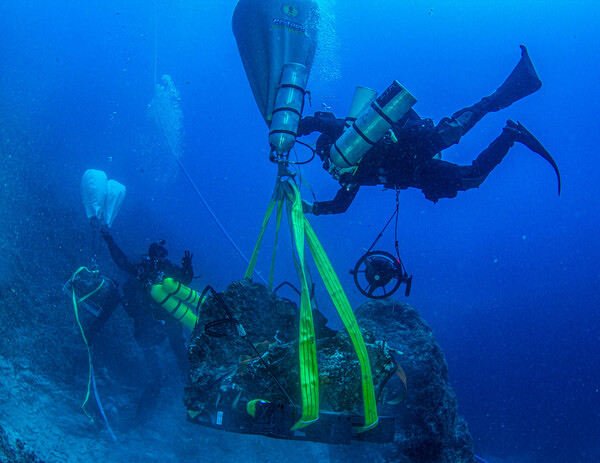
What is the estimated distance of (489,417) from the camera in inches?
862

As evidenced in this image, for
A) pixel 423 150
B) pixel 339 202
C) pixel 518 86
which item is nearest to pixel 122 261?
pixel 339 202

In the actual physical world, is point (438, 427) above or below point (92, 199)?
below

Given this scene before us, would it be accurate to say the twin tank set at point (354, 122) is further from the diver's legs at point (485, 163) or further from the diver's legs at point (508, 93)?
the diver's legs at point (485, 163)

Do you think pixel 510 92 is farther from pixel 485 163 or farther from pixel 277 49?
pixel 277 49

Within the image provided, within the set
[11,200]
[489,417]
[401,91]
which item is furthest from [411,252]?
[401,91]

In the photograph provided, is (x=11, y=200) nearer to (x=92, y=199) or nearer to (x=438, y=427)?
(x=92, y=199)

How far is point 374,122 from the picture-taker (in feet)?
12.1

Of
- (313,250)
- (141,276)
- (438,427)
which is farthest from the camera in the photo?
(141,276)

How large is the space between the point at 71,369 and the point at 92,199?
3989 mm

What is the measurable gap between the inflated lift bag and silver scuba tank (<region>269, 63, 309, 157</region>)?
22.5 feet

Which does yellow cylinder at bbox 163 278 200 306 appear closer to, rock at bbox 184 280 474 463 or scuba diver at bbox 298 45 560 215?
rock at bbox 184 280 474 463

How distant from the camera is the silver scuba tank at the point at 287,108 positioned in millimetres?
3697

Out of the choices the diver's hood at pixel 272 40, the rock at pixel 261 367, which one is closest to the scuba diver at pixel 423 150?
the diver's hood at pixel 272 40

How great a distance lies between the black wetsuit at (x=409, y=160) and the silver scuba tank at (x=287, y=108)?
2.59ft
